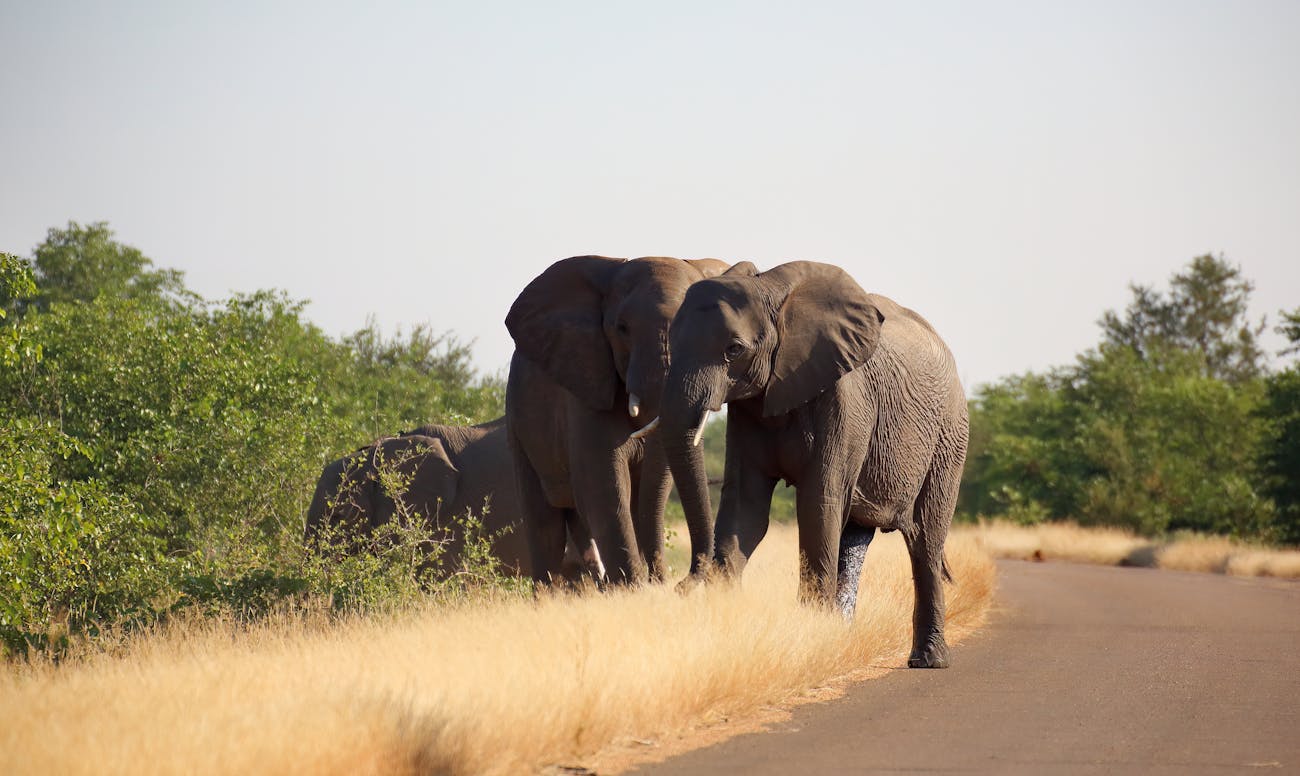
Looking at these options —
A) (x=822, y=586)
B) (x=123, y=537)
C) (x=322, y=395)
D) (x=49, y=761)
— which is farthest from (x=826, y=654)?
(x=322, y=395)

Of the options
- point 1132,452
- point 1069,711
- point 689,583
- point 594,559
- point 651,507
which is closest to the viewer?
point 1069,711

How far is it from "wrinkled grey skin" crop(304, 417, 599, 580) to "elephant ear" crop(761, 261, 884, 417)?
23.8ft

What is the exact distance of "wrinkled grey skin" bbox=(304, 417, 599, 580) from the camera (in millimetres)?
17531

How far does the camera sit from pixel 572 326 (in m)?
12.0

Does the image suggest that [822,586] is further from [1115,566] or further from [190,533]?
[1115,566]

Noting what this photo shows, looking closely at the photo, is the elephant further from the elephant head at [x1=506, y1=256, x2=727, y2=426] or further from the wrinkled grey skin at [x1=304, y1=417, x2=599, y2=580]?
the wrinkled grey skin at [x1=304, y1=417, x2=599, y2=580]

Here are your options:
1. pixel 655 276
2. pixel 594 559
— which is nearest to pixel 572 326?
pixel 655 276

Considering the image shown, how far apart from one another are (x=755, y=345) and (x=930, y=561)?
2868 millimetres

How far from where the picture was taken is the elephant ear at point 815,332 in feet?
33.9

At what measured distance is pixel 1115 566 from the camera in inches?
1252

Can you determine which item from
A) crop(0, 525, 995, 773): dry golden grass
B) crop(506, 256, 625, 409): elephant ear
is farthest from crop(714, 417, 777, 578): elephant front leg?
crop(506, 256, 625, 409): elephant ear

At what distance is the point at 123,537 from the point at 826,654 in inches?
356

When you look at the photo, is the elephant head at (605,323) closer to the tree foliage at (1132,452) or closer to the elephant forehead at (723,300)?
the elephant forehead at (723,300)

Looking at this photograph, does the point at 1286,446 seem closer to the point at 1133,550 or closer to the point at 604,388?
the point at 1133,550
